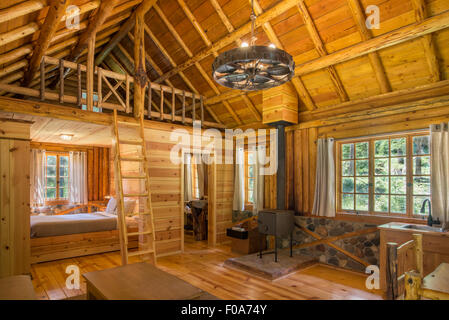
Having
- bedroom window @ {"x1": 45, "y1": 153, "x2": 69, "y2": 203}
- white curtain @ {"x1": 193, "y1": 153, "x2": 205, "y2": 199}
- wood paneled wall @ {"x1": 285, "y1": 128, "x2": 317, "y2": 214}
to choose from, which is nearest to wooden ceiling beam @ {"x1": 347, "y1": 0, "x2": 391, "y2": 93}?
wood paneled wall @ {"x1": 285, "y1": 128, "x2": 317, "y2": 214}

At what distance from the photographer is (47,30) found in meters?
3.33

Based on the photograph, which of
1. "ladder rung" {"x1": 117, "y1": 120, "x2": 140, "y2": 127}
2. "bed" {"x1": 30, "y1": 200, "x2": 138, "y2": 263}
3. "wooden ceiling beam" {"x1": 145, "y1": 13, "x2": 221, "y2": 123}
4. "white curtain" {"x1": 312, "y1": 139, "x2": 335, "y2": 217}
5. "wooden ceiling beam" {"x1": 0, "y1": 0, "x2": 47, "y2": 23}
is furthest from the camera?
"wooden ceiling beam" {"x1": 145, "y1": 13, "x2": 221, "y2": 123}

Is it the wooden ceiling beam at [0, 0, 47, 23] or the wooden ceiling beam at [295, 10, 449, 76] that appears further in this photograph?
the wooden ceiling beam at [295, 10, 449, 76]

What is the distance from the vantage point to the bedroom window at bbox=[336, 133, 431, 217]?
153 inches

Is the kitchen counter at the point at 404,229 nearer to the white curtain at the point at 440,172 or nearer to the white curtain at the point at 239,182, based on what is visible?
the white curtain at the point at 440,172

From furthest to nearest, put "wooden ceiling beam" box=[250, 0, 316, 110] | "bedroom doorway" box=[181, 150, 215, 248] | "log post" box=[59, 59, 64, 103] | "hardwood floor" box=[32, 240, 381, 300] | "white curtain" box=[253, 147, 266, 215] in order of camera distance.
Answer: "bedroom doorway" box=[181, 150, 215, 248] < "white curtain" box=[253, 147, 266, 215] < "log post" box=[59, 59, 64, 103] < "wooden ceiling beam" box=[250, 0, 316, 110] < "hardwood floor" box=[32, 240, 381, 300]

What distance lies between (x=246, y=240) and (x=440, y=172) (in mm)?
3198

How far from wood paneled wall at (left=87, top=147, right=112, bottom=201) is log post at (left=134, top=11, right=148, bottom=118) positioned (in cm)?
408

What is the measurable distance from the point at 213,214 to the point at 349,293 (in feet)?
10.5

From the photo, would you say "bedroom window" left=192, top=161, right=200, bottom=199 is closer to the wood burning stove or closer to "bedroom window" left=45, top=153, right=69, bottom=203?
"bedroom window" left=45, top=153, right=69, bottom=203

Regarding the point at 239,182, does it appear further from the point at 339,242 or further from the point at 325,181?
the point at 339,242

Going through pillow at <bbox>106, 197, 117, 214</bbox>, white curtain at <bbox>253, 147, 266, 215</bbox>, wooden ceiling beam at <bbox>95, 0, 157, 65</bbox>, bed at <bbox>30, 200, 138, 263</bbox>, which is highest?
wooden ceiling beam at <bbox>95, 0, 157, 65</bbox>

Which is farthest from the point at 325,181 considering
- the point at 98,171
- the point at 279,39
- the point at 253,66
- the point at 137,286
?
the point at 98,171
